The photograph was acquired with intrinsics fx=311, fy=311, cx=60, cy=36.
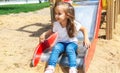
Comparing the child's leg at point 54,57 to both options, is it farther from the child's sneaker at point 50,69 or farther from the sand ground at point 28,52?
the sand ground at point 28,52

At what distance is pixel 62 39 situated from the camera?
4.20 metres

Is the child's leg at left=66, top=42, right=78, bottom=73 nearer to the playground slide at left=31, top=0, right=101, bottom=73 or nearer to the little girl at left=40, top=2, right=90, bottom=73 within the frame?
the little girl at left=40, top=2, right=90, bottom=73

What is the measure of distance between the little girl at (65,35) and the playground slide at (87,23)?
5.2 inches

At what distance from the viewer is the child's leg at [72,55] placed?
3.82 meters

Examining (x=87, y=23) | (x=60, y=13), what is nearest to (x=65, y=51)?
(x=60, y=13)

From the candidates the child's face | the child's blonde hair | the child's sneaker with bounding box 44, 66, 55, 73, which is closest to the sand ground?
the child's sneaker with bounding box 44, 66, 55, 73

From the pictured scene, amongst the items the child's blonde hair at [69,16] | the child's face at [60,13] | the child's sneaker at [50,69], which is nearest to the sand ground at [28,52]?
the child's sneaker at [50,69]

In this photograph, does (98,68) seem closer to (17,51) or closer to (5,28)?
(17,51)

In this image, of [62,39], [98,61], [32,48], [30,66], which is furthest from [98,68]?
[32,48]

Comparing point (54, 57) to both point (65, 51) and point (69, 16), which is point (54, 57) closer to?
point (65, 51)

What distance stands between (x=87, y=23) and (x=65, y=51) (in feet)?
4.97

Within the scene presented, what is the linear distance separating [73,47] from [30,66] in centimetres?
63

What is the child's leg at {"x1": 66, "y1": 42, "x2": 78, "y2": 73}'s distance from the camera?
3824 millimetres

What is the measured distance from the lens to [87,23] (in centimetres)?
555
